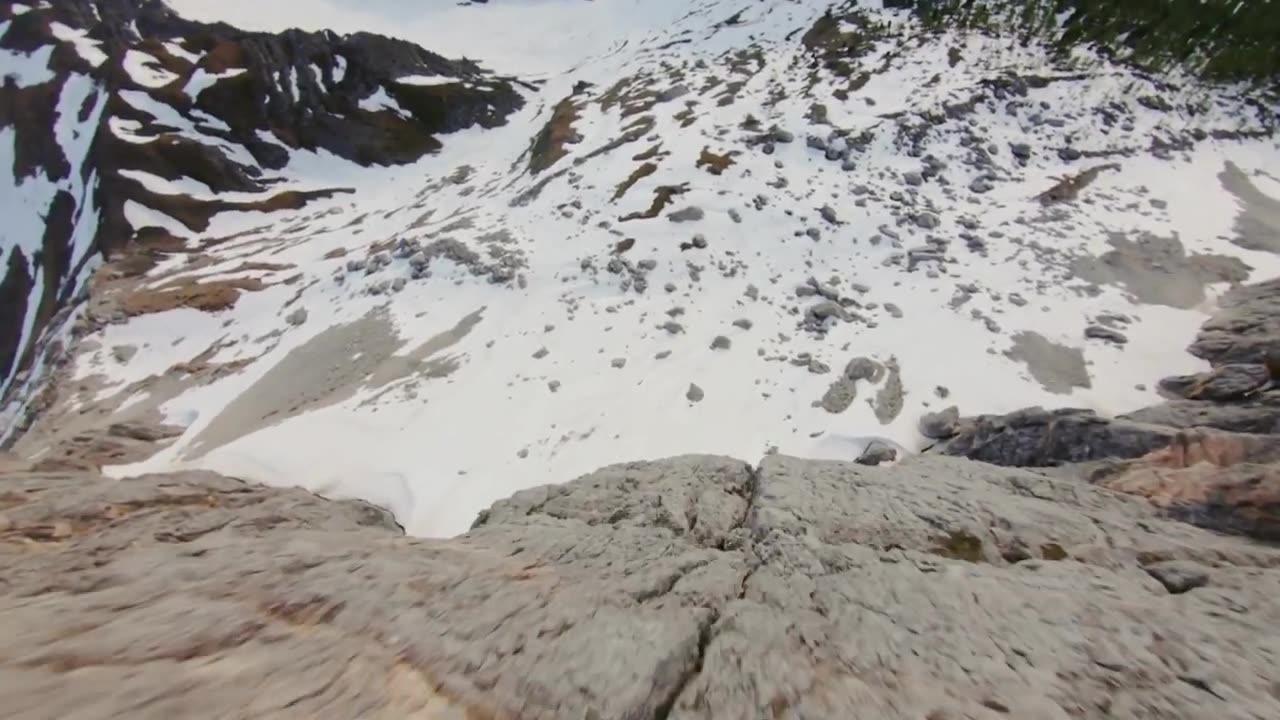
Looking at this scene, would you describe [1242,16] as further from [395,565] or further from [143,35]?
[143,35]

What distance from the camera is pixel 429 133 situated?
182 feet

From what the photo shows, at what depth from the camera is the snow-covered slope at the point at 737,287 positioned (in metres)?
15.7

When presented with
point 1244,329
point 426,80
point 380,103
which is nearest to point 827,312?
point 1244,329

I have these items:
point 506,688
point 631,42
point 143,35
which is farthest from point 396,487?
point 143,35

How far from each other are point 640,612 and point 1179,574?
6988 millimetres

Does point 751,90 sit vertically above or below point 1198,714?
above

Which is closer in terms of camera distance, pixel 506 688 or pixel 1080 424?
pixel 506 688

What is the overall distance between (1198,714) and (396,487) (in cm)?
1459

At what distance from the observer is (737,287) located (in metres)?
20.3

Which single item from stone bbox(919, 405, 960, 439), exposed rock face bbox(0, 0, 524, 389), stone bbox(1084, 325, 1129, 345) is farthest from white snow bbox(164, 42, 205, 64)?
stone bbox(1084, 325, 1129, 345)

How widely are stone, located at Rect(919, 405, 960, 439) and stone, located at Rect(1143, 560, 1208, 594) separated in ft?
24.0

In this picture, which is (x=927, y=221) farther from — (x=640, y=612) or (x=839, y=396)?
(x=640, y=612)

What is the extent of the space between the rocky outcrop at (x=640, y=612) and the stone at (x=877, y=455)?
508 cm

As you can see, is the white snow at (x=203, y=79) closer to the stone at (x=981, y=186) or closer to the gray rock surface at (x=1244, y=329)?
the stone at (x=981, y=186)
